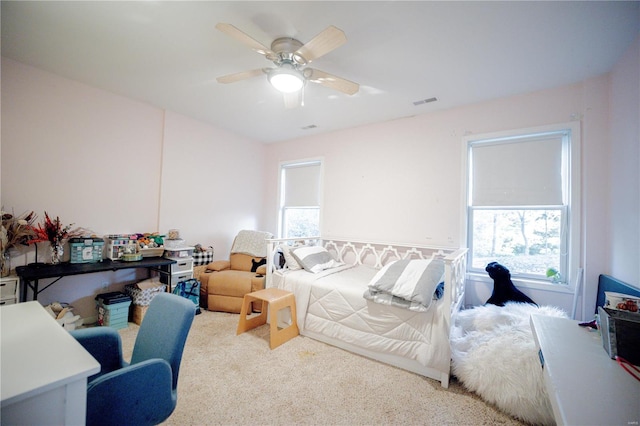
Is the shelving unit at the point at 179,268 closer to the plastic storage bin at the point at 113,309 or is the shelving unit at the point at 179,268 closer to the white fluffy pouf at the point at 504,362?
the plastic storage bin at the point at 113,309

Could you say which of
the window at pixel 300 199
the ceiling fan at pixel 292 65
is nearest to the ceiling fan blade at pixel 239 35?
the ceiling fan at pixel 292 65

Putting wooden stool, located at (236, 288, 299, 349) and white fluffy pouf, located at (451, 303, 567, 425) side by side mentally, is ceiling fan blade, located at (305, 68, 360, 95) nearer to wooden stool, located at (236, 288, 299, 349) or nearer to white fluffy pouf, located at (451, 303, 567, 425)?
wooden stool, located at (236, 288, 299, 349)

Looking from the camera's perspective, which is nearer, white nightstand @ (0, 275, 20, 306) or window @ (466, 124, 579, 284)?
white nightstand @ (0, 275, 20, 306)

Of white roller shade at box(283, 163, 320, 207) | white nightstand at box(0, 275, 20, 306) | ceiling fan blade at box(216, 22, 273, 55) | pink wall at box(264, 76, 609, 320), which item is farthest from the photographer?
white roller shade at box(283, 163, 320, 207)

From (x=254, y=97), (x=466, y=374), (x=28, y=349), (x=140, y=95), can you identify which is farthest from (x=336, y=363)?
(x=140, y=95)

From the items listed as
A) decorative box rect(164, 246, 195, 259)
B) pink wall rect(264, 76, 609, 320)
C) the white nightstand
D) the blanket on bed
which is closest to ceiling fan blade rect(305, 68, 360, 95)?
pink wall rect(264, 76, 609, 320)

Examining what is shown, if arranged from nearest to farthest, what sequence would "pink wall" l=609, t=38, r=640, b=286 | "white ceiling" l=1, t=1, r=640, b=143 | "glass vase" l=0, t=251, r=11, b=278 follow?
"white ceiling" l=1, t=1, r=640, b=143, "pink wall" l=609, t=38, r=640, b=286, "glass vase" l=0, t=251, r=11, b=278

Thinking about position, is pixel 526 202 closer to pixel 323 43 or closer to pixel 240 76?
pixel 323 43

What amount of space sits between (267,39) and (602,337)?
2685mm

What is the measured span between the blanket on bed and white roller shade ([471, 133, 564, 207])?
115 cm

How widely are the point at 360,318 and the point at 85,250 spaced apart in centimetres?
286

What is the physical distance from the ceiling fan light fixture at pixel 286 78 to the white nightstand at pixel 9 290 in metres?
2.72

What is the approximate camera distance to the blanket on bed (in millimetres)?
1985

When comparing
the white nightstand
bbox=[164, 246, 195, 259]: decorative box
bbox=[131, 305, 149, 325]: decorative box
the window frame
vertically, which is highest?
the window frame
